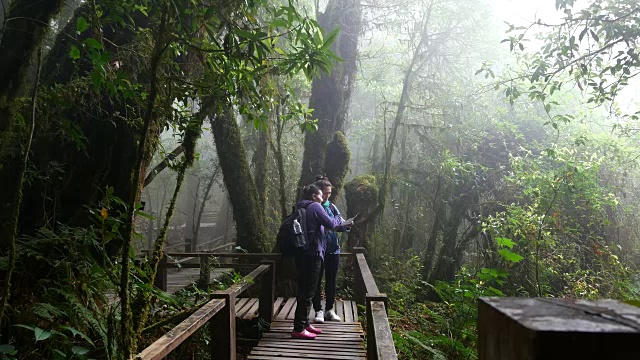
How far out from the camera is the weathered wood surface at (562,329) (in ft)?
1.75

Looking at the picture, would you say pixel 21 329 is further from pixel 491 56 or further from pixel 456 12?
pixel 491 56

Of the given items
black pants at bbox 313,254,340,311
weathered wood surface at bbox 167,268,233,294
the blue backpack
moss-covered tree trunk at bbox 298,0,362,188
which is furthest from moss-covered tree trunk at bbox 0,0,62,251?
moss-covered tree trunk at bbox 298,0,362,188

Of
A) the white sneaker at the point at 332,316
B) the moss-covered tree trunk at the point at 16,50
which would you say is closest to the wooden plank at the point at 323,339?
the white sneaker at the point at 332,316

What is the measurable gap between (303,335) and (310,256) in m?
1.02

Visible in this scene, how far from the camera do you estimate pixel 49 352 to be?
3137 millimetres

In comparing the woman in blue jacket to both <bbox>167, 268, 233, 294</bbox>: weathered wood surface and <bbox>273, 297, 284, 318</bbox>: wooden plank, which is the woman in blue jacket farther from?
<bbox>167, 268, 233, 294</bbox>: weathered wood surface

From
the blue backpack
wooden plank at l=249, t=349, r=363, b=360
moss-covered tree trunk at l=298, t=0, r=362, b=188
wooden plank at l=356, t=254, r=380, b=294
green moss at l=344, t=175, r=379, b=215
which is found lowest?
wooden plank at l=249, t=349, r=363, b=360

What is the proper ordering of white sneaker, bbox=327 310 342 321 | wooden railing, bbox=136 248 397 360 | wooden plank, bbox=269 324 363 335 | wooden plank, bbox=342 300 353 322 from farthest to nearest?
wooden plank, bbox=342 300 353 322 → white sneaker, bbox=327 310 342 321 → wooden plank, bbox=269 324 363 335 → wooden railing, bbox=136 248 397 360

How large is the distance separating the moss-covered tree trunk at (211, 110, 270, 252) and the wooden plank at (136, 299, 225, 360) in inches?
223

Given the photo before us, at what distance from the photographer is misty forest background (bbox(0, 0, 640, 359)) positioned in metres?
3.15

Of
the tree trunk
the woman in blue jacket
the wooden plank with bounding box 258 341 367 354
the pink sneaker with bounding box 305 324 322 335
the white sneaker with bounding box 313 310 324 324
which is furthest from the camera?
the tree trunk

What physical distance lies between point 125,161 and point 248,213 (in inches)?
171

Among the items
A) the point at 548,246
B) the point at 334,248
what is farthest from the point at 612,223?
the point at 334,248

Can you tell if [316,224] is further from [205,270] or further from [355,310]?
[205,270]
